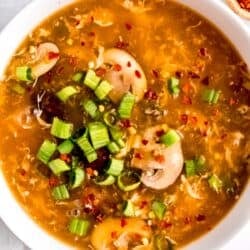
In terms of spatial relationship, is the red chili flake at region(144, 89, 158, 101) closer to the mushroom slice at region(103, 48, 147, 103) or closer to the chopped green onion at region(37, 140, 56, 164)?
the mushroom slice at region(103, 48, 147, 103)

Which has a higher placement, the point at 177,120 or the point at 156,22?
the point at 156,22

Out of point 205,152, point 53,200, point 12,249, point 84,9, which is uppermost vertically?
point 84,9

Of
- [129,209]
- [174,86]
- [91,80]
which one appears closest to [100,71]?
[91,80]

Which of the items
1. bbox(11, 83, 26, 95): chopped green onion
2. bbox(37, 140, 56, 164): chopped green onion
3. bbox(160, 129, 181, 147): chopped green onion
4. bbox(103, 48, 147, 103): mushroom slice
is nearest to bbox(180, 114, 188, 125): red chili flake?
bbox(160, 129, 181, 147): chopped green onion

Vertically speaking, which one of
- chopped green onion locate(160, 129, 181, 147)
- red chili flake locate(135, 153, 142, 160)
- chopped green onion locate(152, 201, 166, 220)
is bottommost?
chopped green onion locate(152, 201, 166, 220)

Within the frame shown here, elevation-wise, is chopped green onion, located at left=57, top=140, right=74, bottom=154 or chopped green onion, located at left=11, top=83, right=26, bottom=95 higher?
chopped green onion, located at left=11, top=83, right=26, bottom=95

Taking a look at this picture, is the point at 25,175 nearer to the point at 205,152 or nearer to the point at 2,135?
the point at 2,135

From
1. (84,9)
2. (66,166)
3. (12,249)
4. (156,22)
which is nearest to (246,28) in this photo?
(156,22)
